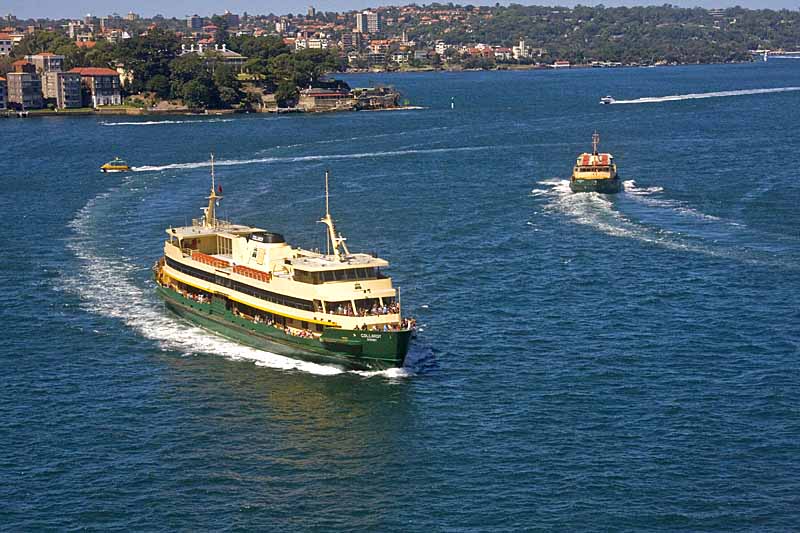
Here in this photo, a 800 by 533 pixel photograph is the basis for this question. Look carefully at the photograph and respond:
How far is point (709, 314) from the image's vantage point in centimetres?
6500

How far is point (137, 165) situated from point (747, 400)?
90566 mm

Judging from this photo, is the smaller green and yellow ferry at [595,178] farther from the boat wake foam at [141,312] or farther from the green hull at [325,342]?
the green hull at [325,342]

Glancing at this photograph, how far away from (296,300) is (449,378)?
8.44m

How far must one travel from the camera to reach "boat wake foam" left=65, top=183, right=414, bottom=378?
5914 centimetres

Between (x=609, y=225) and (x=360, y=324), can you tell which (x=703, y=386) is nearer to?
(x=360, y=324)

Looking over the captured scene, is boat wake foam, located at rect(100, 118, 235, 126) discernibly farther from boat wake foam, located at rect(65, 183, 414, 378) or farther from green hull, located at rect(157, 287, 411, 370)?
green hull, located at rect(157, 287, 411, 370)

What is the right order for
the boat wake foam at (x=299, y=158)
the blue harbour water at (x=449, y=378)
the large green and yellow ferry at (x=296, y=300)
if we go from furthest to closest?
the boat wake foam at (x=299, y=158) → the large green and yellow ferry at (x=296, y=300) → the blue harbour water at (x=449, y=378)

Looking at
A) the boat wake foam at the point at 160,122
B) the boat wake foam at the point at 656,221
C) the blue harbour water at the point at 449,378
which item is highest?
the boat wake foam at the point at 160,122

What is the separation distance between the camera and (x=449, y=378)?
55.8 meters

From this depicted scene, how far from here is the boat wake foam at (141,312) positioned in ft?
194

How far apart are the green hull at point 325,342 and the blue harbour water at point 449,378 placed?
793 mm

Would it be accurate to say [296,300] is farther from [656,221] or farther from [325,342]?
[656,221]

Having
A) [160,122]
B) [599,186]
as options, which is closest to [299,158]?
[599,186]

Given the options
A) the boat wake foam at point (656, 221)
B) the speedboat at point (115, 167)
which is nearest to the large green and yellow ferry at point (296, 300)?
the boat wake foam at point (656, 221)
